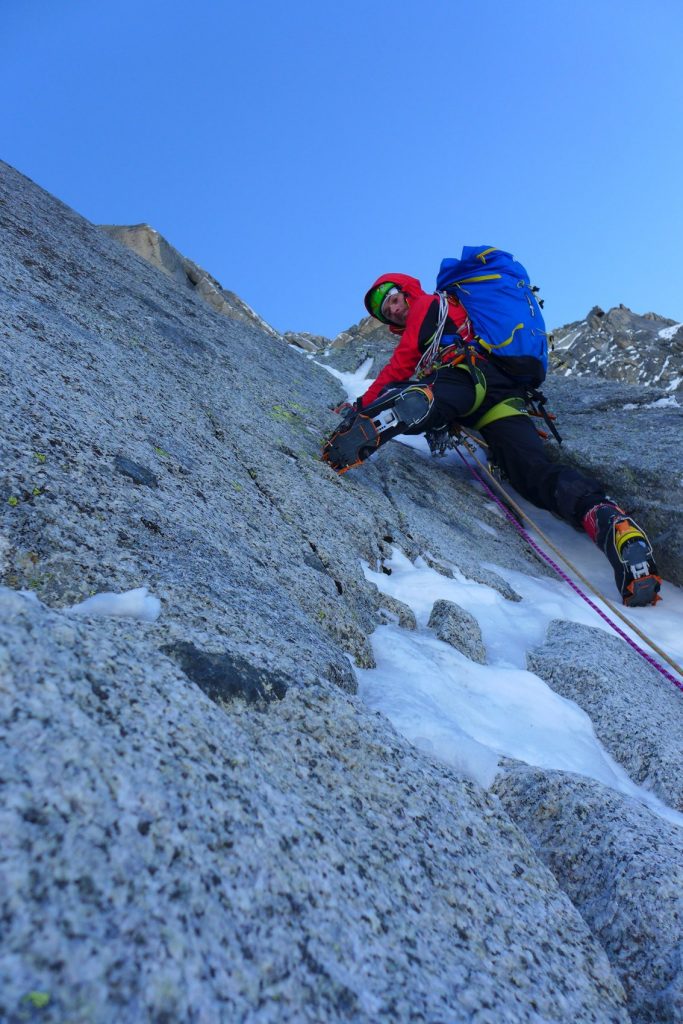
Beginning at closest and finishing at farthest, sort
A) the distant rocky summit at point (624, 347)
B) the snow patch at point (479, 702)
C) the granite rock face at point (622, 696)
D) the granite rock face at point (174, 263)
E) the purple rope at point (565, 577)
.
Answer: the snow patch at point (479, 702) < the granite rock face at point (622, 696) < the purple rope at point (565, 577) < the granite rock face at point (174, 263) < the distant rocky summit at point (624, 347)

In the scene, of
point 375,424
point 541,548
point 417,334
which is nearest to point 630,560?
point 541,548

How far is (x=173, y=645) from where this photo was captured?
2.22 metres

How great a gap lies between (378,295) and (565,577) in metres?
5.41

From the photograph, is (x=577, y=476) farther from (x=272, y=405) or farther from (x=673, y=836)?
(x=673, y=836)

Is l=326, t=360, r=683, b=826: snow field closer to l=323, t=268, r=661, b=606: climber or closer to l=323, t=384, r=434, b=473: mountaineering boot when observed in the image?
l=323, t=268, r=661, b=606: climber

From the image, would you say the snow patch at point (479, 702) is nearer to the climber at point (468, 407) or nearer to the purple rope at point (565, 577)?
the purple rope at point (565, 577)

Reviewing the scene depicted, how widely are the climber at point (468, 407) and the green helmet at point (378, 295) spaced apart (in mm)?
17

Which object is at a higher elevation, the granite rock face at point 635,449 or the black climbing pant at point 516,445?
the granite rock face at point 635,449

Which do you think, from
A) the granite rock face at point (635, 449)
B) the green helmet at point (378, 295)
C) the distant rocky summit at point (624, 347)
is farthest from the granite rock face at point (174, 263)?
the distant rocky summit at point (624, 347)

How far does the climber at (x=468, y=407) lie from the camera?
6668 millimetres

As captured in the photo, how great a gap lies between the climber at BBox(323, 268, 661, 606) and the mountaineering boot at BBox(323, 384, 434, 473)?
12 millimetres

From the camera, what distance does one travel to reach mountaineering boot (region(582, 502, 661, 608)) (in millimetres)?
5980

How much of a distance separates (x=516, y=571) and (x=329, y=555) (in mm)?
2787

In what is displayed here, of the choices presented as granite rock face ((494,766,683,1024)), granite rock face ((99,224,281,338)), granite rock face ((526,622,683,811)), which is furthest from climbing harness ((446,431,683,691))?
granite rock face ((99,224,281,338))
